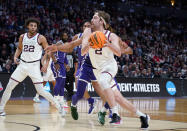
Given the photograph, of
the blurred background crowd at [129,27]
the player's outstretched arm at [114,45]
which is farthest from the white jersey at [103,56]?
the blurred background crowd at [129,27]

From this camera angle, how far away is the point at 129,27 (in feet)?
94.5

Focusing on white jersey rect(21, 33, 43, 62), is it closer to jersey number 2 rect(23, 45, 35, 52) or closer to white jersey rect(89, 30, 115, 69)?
jersey number 2 rect(23, 45, 35, 52)

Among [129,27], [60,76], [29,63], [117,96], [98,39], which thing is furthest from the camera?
[129,27]

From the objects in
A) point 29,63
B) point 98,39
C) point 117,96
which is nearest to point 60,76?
point 29,63

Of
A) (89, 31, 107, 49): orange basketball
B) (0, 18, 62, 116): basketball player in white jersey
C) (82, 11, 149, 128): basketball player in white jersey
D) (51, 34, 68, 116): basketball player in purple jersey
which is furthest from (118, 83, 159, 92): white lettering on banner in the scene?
(89, 31, 107, 49): orange basketball

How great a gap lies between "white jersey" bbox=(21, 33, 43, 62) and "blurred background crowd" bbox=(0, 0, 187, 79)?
7671 millimetres

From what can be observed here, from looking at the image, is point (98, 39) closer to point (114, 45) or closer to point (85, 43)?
point (114, 45)

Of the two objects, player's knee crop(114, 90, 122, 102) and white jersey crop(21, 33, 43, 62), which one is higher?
white jersey crop(21, 33, 43, 62)

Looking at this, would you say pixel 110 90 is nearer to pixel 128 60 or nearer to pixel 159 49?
pixel 128 60

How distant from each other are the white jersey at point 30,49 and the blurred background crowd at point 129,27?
7.67 metres

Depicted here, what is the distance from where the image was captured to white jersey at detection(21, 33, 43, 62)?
9.02m

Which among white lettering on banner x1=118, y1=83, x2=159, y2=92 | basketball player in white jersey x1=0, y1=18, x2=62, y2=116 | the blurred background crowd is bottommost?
white lettering on banner x1=118, y1=83, x2=159, y2=92

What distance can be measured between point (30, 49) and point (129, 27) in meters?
20.3

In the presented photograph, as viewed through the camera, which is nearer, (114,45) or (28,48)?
(114,45)
